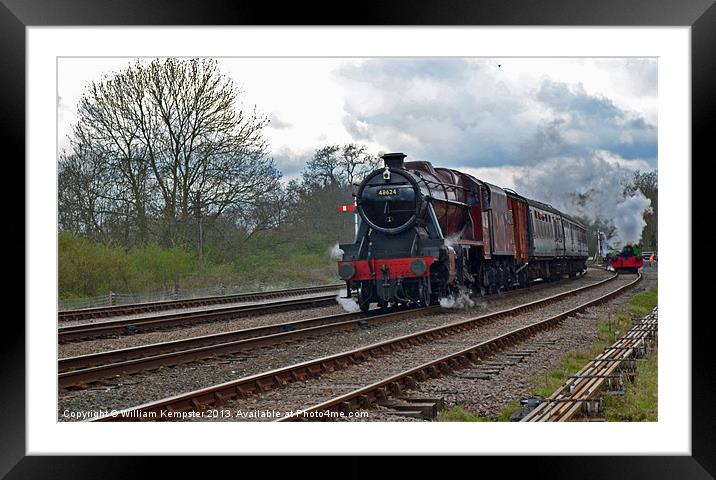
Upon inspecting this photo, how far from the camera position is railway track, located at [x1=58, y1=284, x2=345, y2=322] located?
44.9ft

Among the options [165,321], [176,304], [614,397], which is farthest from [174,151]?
[614,397]

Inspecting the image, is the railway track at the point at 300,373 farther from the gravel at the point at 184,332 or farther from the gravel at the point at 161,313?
the gravel at the point at 161,313

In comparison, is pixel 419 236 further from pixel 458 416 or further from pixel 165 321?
pixel 458 416

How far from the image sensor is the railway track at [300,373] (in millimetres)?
6277

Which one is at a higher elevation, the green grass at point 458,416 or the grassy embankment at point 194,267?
the grassy embankment at point 194,267

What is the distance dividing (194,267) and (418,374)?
844 cm

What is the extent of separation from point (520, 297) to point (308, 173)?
8.23m

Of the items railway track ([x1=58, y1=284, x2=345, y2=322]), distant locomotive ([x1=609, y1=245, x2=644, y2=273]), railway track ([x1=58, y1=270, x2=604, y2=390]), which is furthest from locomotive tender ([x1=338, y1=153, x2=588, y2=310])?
railway track ([x1=58, y1=284, x2=345, y2=322])

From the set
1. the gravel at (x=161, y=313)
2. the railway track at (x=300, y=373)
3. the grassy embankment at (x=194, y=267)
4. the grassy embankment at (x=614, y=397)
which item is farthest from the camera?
the gravel at (x=161, y=313)

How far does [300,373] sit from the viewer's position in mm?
8141
